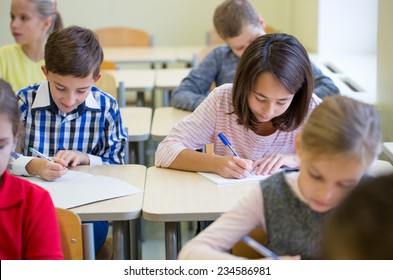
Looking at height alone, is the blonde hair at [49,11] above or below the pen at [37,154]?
above

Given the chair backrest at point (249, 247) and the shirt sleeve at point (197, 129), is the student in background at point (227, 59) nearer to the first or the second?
the shirt sleeve at point (197, 129)

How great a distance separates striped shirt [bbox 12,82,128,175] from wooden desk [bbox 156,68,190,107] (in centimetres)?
133

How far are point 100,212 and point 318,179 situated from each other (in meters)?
0.67

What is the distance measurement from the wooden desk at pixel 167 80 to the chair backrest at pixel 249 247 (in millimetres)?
2237

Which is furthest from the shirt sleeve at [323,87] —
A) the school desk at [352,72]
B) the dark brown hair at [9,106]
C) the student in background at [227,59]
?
the dark brown hair at [9,106]

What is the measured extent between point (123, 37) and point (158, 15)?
0.57m

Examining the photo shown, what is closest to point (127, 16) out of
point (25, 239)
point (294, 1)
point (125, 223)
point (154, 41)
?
point (154, 41)

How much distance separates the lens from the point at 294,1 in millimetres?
5551

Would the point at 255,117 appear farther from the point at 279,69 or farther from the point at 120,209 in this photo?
the point at 120,209

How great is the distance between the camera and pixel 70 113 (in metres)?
2.36

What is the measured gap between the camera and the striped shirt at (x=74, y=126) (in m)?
2.34

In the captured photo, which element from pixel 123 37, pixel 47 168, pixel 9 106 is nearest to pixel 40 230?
pixel 9 106

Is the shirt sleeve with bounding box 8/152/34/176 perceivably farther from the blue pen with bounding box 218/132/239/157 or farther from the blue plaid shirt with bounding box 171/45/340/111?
the blue plaid shirt with bounding box 171/45/340/111
